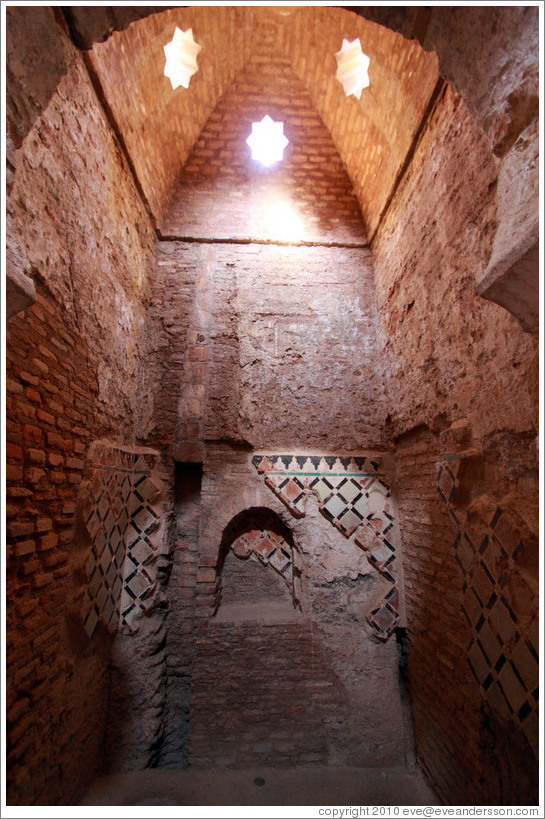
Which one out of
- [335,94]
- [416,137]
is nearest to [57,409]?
[416,137]

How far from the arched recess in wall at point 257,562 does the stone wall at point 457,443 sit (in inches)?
44.3

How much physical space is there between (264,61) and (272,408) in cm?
A: 422

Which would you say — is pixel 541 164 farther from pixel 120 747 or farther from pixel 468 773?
pixel 120 747

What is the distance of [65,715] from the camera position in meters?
2.42

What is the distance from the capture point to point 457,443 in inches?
101

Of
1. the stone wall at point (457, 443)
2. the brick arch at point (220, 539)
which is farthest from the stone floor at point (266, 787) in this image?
the brick arch at point (220, 539)

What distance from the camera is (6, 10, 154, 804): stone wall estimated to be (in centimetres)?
193

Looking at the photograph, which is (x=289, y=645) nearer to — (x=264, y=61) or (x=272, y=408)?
(x=272, y=408)

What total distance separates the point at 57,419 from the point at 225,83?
4.57m

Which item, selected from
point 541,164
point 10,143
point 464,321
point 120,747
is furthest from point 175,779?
point 541,164

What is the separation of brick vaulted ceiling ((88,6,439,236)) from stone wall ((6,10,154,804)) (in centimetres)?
52

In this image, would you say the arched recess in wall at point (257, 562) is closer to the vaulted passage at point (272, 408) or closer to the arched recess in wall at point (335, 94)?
the vaulted passage at point (272, 408)

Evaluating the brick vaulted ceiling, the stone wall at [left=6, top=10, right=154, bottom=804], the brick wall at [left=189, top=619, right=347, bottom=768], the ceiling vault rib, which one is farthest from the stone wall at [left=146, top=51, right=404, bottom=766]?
the stone wall at [left=6, top=10, right=154, bottom=804]

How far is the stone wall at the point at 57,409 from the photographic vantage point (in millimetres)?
1930
